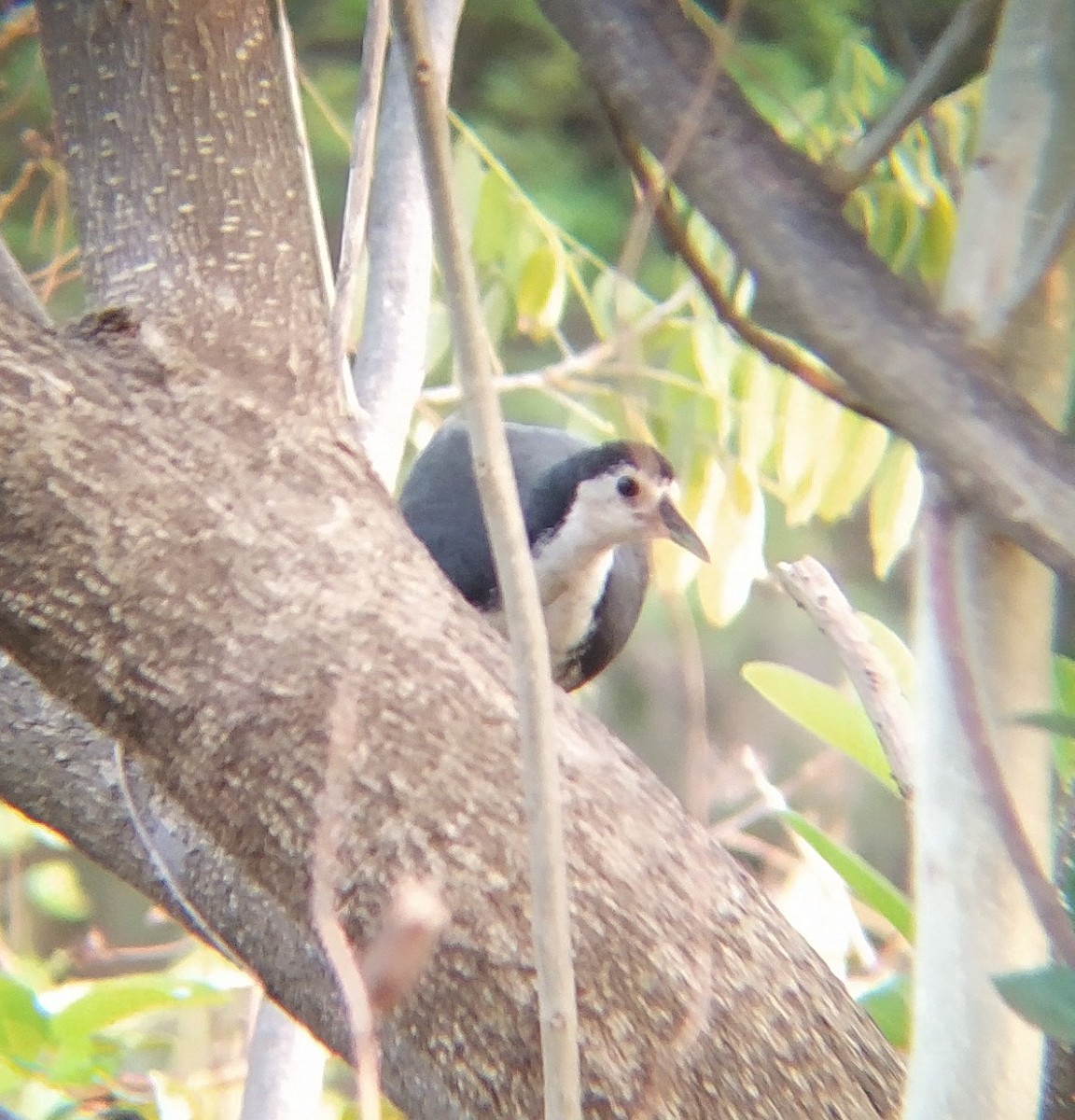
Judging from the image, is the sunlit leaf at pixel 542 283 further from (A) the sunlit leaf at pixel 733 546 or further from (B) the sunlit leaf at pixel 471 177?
(A) the sunlit leaf at pixel 733 546

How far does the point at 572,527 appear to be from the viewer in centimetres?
135

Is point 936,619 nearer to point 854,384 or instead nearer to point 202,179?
point 854,384

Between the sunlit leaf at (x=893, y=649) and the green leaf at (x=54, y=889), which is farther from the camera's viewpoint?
the green leaf at (x=54, y=889)

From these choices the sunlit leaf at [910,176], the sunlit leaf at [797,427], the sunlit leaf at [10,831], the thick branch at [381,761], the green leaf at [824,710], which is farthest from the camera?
the sunlit leaf at [10,831]

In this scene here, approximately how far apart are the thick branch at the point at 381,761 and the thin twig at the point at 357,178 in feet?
0.42

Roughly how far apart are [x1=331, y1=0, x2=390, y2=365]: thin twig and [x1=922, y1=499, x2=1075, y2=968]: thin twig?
0.34 meters

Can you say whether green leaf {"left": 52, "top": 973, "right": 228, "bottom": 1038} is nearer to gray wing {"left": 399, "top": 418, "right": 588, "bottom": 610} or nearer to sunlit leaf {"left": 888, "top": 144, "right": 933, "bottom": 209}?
gray wing {"left": 399, "top": 418, "right": 588, "bottom": 610}

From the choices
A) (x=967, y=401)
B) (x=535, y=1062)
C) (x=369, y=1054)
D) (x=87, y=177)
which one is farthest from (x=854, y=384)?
(x=87, y=177)

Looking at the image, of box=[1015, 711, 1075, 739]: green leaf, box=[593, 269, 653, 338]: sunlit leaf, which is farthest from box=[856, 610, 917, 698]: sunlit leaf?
box=[1015, 711, 1075, 739]: green leaf


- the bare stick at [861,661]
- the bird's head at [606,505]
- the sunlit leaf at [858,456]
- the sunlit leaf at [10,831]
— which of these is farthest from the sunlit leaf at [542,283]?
the sunlit leaf at [10,831]

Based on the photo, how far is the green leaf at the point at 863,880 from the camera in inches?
31.9

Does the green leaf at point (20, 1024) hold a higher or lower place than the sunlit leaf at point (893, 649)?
lower

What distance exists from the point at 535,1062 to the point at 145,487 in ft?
0.89

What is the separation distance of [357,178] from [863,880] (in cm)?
47
